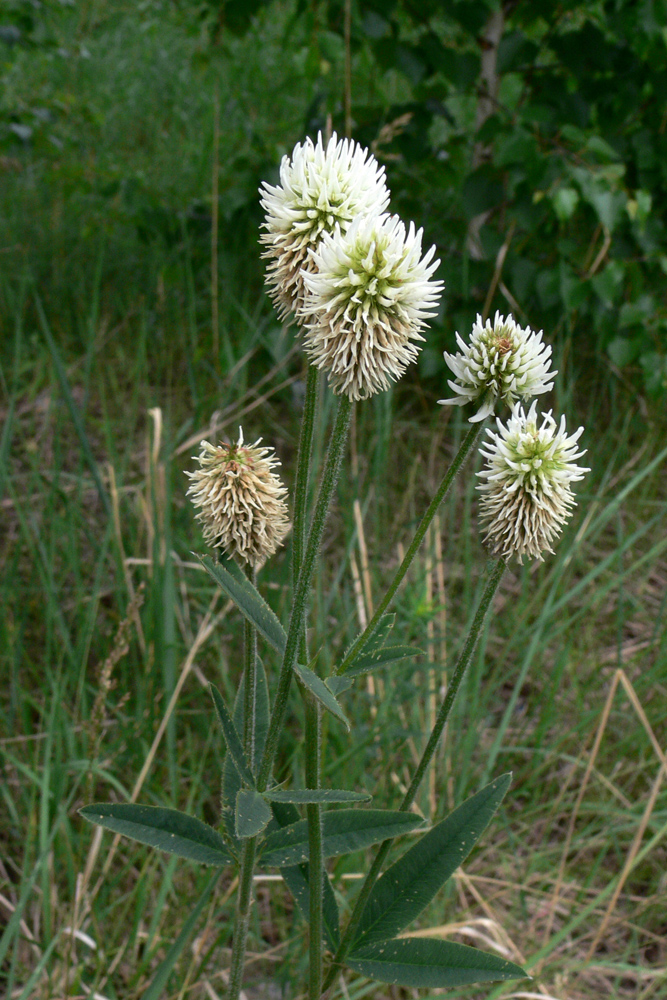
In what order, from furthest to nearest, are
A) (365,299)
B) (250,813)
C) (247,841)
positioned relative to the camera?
1. (247,841)
2. (250,813)
3. (365,299)

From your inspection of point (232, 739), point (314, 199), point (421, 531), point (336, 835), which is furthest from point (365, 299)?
point (336, 835)

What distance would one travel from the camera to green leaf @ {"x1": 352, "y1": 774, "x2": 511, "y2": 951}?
1168mm

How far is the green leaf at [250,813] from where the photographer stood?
3.16ft

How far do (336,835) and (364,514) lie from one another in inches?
64.6

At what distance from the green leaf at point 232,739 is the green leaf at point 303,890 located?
0.15 m

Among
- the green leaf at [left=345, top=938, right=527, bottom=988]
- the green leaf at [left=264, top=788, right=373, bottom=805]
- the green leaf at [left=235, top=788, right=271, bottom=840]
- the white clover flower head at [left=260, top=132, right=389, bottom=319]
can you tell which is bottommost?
the green leaf at [left=345, top=938, right=527, bottom=988]

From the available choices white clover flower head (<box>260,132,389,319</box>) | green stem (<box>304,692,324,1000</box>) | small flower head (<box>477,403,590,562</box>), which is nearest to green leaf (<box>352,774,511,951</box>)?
green stem (<box>304,692,324,1000</box>)

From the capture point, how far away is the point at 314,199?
3.16 feet

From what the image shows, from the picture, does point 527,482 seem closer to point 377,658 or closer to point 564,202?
point 377,658

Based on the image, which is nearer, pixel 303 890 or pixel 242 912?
pixel 242 912

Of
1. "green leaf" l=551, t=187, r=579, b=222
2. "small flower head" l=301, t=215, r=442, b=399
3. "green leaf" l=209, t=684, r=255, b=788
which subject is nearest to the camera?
"small flower head" l=301, t=215, r=442, b=399

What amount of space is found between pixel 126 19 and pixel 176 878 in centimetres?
615

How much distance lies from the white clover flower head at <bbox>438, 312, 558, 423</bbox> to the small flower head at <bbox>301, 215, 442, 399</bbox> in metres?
0.11

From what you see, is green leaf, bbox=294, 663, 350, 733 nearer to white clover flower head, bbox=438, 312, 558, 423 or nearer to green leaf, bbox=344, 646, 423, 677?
green leaf, bbox=344, 646, 423, 677
